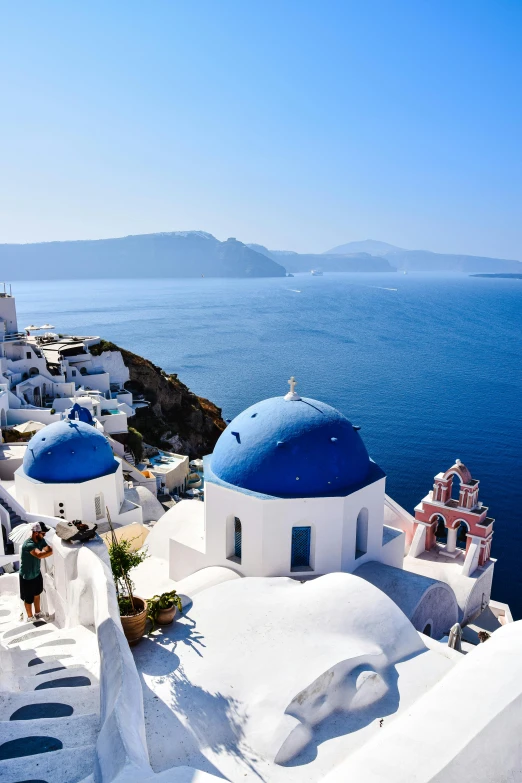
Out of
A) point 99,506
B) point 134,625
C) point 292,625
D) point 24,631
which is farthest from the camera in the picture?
point 99,506

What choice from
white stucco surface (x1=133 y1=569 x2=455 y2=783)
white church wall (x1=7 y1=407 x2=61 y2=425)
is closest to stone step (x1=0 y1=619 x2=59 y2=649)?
white stucco surface (x1=133 y1=569 x2=455 y2=783)

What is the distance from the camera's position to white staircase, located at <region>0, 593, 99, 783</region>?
4.51 m

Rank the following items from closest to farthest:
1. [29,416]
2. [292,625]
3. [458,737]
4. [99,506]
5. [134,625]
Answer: [458,737], [292,625], [134,625], [99,506], [29,416]

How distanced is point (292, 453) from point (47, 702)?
735cm

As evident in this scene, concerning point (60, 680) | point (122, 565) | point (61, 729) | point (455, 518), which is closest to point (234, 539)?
point (122, 565)

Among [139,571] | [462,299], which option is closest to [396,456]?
[139,571]

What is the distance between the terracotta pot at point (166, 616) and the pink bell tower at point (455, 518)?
956 centimetres

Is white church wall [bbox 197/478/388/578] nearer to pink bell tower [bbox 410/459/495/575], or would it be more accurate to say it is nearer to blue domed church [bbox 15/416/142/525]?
pink bell tower [bbox 410/459/495/575]

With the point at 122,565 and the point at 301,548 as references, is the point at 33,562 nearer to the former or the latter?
the point at 122,565

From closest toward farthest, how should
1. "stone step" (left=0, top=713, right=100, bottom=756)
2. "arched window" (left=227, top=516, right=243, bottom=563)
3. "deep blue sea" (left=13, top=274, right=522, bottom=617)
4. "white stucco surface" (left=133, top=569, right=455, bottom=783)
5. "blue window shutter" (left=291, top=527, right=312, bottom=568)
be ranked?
1. "stone step" (left=0, top=713, right=100, bottom=756)
2. "white stucco surface" (left=133, top=569, right=455, bottom=783)
3. "blue window shutter" (left=291, top=527, right=312, bottom=568)
4. "arched window" (left=227, top=516, right=243, bottom=563)
5. "deep blue sea" (left=13, top=274, right=522, bottom=617)

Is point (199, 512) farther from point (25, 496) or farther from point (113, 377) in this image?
point (113, 377)

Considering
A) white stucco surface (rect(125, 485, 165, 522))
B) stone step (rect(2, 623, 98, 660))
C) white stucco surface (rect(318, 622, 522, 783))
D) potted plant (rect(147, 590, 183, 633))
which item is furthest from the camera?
white stucco surface (rect(125, 485, 165, 522))

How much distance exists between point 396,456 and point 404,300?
130511 millimetres

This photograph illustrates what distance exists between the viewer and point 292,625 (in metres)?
9.26
